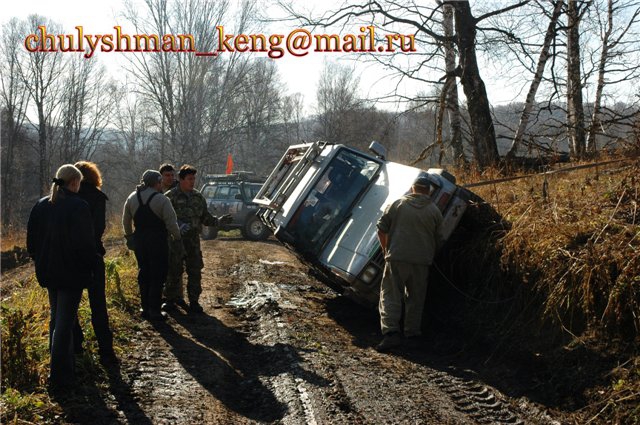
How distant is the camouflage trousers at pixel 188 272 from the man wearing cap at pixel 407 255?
276 cm

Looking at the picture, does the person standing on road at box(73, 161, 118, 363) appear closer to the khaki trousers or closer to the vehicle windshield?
the khaki trousers

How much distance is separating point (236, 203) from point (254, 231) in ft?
3.61

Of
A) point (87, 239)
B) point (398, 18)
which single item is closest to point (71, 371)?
point (87, 239)

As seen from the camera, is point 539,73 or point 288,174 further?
point 539,73

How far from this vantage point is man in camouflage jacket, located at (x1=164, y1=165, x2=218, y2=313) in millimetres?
8773

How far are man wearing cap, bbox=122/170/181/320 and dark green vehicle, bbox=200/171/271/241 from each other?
12.7 meters

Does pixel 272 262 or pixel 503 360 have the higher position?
pixel 503 360

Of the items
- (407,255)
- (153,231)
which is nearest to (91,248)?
(153,231)

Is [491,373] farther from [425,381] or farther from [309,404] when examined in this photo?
[309,404]

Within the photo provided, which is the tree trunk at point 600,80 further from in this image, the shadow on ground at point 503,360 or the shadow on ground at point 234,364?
the shadow on ground at point 234,364

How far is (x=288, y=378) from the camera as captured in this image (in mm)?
5781

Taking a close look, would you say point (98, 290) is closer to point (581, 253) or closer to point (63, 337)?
point (63, 337)

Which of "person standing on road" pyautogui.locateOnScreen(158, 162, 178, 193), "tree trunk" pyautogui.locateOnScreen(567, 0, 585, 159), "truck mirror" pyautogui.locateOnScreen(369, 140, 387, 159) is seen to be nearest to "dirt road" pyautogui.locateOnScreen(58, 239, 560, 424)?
"person standing on road" pyautogui.locateOnScreen(158, 162, 178, 193)

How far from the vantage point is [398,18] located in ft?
49.9
